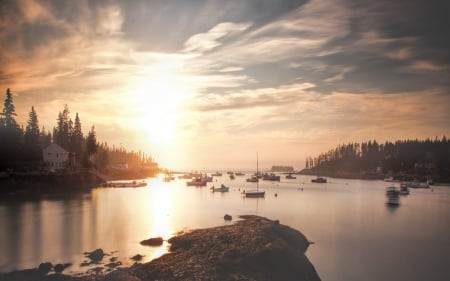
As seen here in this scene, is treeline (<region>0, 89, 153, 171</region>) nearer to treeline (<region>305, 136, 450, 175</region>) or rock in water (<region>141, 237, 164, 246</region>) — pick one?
rock in water (<region>141, 237, 164, 246</region>)

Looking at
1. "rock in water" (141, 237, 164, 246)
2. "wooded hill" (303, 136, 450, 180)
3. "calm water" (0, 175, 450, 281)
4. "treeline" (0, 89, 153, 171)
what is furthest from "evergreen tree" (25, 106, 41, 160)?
"wooded hill" (303, 136, 450, 180)

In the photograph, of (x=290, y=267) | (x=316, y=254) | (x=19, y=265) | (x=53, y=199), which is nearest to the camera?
(x=290, y=267)

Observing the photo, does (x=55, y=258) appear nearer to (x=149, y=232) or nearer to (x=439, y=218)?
(x=149, y=232)

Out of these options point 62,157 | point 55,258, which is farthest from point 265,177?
point 55,258

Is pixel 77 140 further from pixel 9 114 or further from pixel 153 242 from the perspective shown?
pixel 153 242

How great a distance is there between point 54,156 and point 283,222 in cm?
6844

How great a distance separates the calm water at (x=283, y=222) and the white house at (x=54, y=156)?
97.9 feet

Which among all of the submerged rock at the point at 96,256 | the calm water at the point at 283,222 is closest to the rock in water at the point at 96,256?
the submerged rock at the point at 96,256

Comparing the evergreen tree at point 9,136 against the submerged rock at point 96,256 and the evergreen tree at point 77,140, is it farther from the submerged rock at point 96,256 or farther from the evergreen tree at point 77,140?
the submerged rock at point 96,256

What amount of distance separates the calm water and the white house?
97.9 feet

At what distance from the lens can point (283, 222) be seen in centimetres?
4553

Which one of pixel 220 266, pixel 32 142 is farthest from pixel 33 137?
pixel 220 266

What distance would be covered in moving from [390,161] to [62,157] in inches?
6000

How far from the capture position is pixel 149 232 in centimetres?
3778
